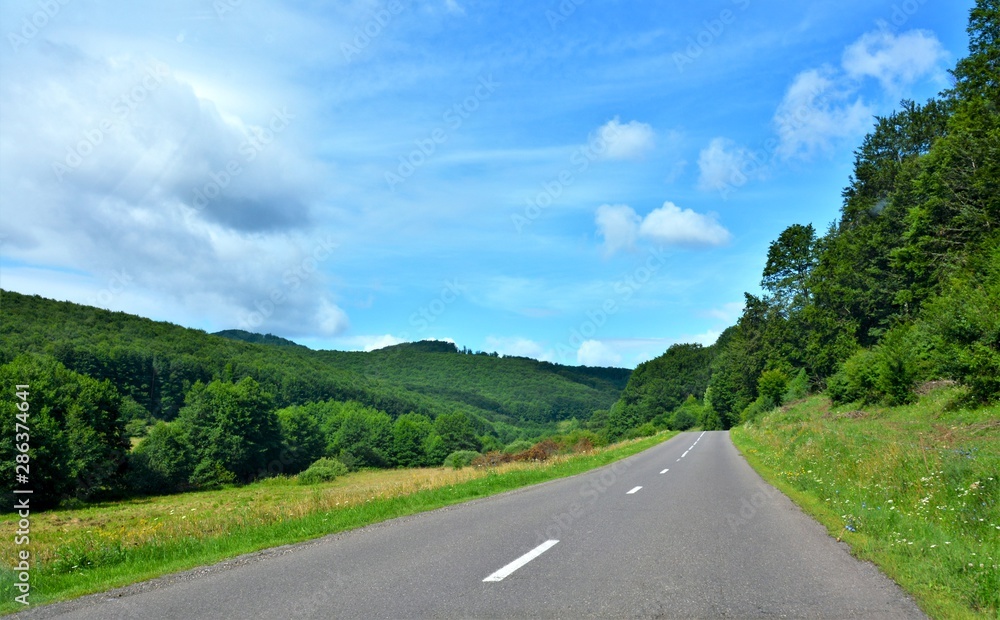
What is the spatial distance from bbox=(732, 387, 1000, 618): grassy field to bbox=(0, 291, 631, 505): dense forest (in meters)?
37.5

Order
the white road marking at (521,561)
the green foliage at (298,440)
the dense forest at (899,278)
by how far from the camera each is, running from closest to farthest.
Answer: the white road marking at (521,561)
the dense forest at (899,278)
the green foliage at (298,440)

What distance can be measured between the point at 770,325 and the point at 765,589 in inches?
2733

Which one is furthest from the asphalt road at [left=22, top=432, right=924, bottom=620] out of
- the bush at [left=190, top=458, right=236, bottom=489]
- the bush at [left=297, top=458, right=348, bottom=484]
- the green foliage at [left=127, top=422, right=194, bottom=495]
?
the bush at [left=297, top=458, right=348, bottom=484]

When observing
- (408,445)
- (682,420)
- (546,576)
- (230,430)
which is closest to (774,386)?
(682,420)

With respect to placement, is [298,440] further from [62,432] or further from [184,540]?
[184,540]

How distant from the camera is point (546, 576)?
20.4 ft

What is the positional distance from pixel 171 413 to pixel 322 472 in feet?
136

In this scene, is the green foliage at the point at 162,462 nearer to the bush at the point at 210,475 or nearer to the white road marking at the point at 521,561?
the bush at the point at 210,475

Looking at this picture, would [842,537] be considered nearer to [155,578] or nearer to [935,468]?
[935,468]

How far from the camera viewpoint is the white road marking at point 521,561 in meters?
6.21

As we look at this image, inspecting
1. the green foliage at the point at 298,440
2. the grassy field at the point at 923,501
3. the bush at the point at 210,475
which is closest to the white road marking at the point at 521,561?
the grassy field at the point at 923,501

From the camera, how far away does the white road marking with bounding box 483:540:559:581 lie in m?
6.21

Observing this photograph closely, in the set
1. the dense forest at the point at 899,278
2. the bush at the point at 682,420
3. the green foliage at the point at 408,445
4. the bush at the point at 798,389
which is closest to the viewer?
the dense forest at the point at 899,278

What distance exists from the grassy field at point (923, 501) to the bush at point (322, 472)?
66222mm
